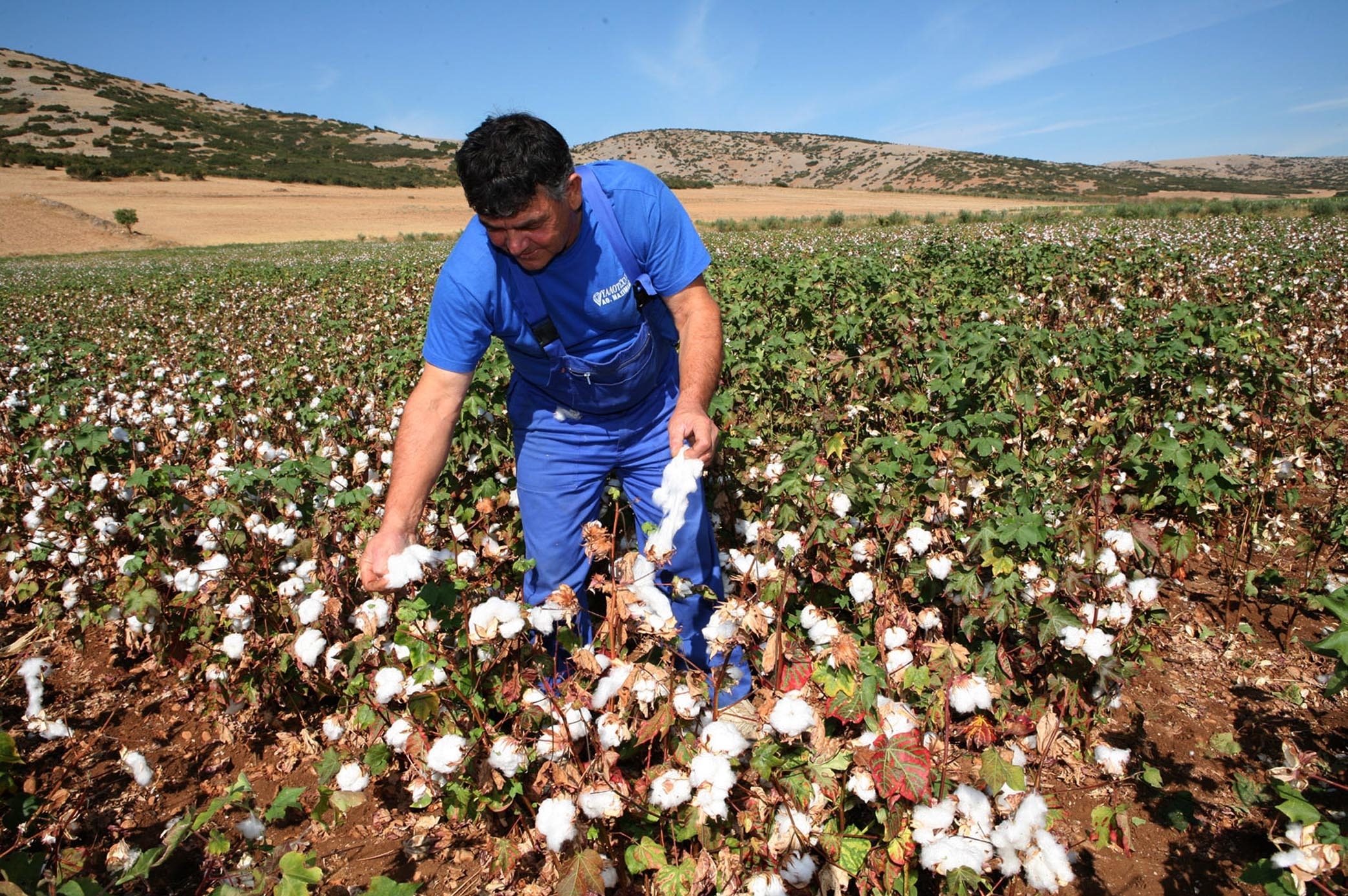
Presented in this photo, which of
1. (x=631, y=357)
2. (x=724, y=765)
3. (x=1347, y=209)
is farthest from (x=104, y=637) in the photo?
(x=1347, y=209)

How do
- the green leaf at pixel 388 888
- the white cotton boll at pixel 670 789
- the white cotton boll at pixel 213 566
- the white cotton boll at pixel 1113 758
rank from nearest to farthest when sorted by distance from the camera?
the green leaf at pixel 388 888, the white cotton boll at pixel 670 789, the white cotton boll at pixel 1113 758, the white cotton boll at pixel 213 566

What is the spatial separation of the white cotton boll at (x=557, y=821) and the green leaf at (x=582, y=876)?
82 mm

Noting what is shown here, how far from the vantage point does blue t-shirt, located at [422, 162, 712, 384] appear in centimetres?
229

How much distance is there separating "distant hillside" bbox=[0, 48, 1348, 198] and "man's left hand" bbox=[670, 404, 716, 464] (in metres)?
65.7

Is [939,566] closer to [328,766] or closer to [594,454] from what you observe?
[594,454]

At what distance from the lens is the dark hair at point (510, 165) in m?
2.00

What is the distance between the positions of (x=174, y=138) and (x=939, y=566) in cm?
9044

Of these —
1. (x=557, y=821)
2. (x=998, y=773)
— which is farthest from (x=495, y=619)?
(x=998, y=773)

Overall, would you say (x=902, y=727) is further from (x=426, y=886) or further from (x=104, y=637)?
(x=104, y=637)

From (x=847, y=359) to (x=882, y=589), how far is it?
257 centimetres

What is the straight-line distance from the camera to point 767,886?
1.56m

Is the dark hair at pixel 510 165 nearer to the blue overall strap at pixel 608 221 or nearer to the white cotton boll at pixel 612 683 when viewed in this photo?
the blue overall strap at pixel 608 221

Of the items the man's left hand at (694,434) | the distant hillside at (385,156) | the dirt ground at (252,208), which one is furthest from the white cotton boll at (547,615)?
the distant hillside at (385,156)

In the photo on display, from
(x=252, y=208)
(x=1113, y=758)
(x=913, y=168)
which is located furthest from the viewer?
(x=913, y=168)
